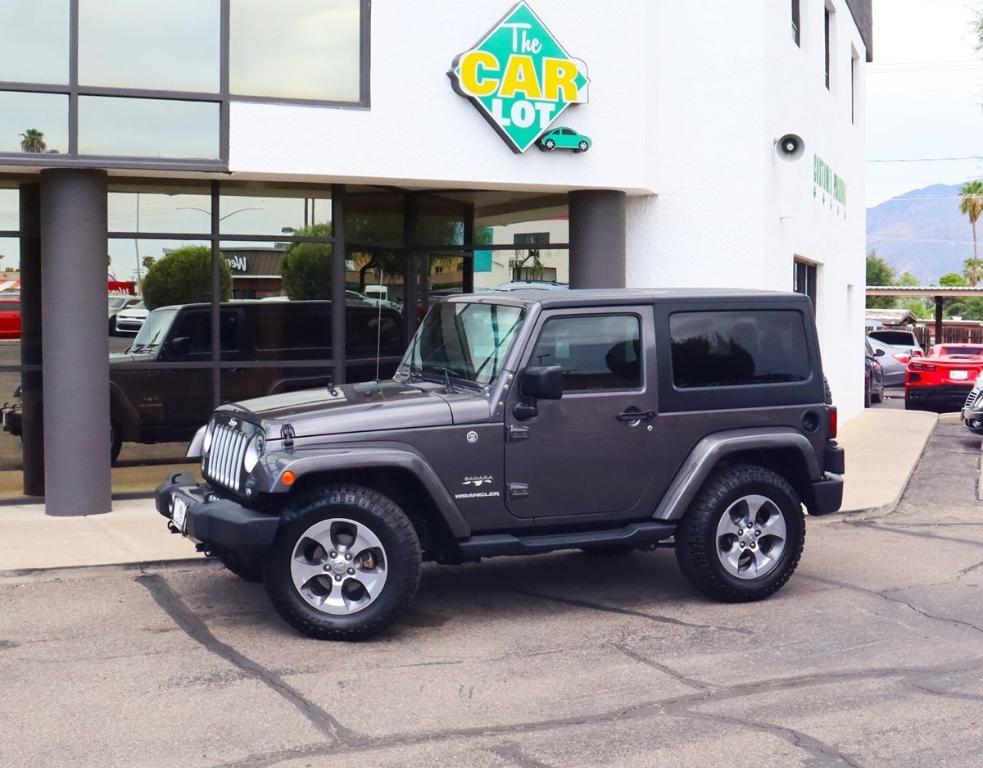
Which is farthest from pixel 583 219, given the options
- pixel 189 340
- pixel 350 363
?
pixel 189 340

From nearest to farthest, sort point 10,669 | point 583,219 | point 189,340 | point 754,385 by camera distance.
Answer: point 10,669, point 754,385, point 189,340, point 583,219

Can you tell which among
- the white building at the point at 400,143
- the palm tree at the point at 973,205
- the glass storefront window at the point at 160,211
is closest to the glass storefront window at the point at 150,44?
the white building at the point at 400,143

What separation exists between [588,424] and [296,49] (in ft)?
19.1

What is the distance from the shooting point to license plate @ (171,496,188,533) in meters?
7.23

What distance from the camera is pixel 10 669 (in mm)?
6426

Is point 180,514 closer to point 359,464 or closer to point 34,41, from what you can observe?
point 359,464

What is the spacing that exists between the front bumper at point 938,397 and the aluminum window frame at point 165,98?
16240 mm

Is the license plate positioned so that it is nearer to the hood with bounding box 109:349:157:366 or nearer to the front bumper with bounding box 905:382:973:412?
the hood with bounding box 109:349:157:366

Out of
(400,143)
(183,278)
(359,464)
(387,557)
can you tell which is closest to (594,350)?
(359,464)

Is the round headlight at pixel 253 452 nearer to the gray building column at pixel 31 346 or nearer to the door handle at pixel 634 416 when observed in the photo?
the door handle at pixel 634 416

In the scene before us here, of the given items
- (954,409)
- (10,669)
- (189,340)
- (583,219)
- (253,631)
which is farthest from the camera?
(954,409)

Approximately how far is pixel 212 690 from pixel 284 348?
6664 mm

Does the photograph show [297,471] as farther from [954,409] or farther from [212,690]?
[954,409]

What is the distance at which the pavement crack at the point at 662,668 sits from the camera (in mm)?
6168
